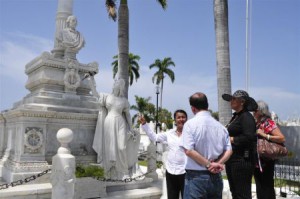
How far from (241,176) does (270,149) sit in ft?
2.78

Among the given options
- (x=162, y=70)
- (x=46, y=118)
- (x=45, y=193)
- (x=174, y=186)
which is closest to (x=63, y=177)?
(x=45, y=193)

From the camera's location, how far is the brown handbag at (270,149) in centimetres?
412

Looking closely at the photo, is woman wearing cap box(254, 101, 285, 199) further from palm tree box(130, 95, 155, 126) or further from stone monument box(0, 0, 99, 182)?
palm tree box(130, 95, 155, 126)

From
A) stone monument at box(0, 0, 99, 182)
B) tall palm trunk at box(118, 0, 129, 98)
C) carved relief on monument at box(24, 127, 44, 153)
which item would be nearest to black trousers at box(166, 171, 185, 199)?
stone monument at box(0, 0, 99, 182)

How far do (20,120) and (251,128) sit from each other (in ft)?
17.6

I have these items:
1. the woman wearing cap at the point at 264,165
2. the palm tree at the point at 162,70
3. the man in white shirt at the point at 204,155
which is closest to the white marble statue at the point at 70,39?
the woman wearing cap at the point at 264,165

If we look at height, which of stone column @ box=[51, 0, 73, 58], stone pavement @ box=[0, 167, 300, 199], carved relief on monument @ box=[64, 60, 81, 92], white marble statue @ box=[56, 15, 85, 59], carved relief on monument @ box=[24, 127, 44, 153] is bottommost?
stone pavement @ box=[0, 167, 300, 199]

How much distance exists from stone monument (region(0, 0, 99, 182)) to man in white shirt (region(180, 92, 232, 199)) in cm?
468

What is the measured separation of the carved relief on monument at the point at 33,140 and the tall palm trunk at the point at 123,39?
661cm

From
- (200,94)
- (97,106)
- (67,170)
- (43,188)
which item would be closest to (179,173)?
(200,94)

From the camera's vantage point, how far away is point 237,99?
385cm

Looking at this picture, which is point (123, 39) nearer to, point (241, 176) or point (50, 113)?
point (50, 113)

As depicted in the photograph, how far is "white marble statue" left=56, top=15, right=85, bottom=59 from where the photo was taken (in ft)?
27.7

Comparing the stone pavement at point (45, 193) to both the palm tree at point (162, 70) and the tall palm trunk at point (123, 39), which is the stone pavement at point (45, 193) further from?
the palm tree at point (162, 70)
